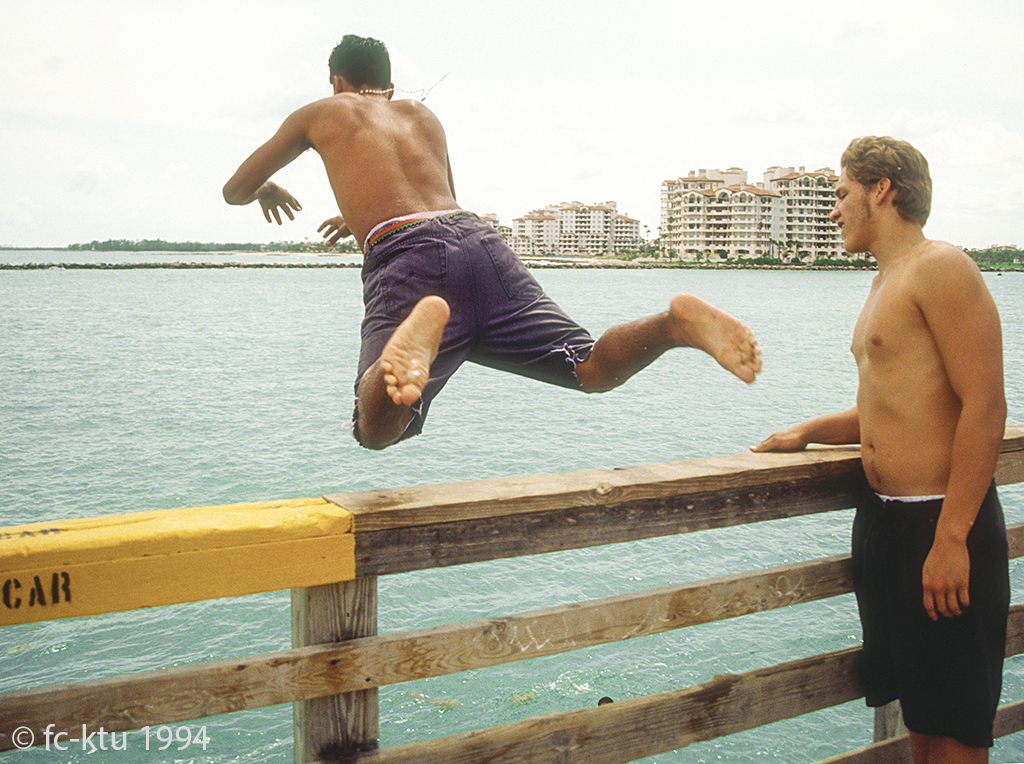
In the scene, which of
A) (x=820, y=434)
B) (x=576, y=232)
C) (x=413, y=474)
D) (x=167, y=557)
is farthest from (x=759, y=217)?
→ (x=167, y=557)

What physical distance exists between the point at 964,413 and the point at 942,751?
0.91 metres

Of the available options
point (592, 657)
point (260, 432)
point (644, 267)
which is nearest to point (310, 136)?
point (592, 657)

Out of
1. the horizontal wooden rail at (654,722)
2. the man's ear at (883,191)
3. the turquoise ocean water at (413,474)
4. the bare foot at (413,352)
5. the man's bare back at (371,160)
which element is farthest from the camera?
the turquoise ocean water at (413,474)

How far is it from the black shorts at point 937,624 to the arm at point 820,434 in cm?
33

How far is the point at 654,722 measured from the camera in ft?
7.13

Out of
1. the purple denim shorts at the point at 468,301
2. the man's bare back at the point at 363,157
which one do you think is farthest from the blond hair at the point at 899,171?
the man's bare back at the point at 363,157

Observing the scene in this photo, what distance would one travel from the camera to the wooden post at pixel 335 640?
178 centimetres

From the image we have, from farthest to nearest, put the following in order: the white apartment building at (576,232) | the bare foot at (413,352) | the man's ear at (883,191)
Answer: the white apartment building at (576,232) → the man's ear at (883,191) → the bare foot at (413,352)

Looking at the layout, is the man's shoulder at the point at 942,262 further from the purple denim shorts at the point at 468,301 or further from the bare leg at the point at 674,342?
the purple denim shorts at the point at 468,301

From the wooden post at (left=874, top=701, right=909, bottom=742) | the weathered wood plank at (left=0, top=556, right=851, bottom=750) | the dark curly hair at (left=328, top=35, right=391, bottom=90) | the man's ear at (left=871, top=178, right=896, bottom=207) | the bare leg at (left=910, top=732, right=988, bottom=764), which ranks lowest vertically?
the wooden post at (left=874, top=701, right=909, bottom=742)

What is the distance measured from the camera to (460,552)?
189 centimetres

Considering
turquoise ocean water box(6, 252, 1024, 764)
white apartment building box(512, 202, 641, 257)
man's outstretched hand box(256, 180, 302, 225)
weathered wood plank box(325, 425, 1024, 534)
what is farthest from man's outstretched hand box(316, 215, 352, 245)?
white apartment building box(512, 202, 641, 257)

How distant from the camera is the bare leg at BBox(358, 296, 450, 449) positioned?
205 cm

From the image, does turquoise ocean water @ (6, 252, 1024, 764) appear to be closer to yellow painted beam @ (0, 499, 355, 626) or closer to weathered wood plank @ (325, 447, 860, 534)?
weathered wood plank @ (325, 447, 860, 534)
